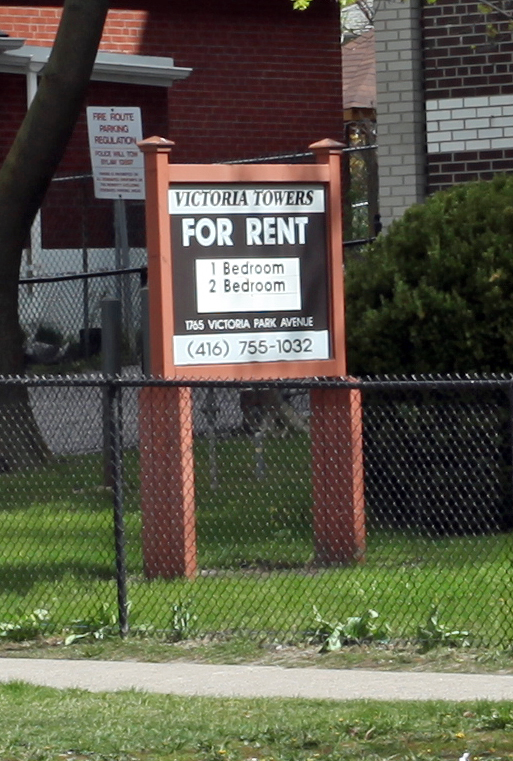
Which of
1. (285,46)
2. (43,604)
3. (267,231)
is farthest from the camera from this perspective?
(285,46)

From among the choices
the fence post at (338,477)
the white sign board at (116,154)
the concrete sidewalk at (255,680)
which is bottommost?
the concrete sidewalk at (255,680)

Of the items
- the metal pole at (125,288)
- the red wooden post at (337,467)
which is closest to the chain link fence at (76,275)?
the metal pole at (125,288)

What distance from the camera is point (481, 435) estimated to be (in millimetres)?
10102

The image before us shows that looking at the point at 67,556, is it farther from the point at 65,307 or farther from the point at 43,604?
the point at 65,307

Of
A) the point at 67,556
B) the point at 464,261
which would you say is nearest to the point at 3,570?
the point at 67,556

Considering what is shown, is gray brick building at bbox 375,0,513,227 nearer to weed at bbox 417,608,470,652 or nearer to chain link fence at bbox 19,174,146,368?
chain link fence at bbox 19,174,146,368

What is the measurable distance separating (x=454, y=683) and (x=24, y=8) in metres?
19.4

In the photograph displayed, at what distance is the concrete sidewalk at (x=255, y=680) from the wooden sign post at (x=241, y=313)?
1764mm

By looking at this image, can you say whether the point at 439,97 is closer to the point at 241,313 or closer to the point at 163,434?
the point at 241,313

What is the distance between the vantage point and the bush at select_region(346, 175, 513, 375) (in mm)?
10094

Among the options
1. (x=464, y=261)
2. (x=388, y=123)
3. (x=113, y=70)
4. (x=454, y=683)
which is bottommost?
(x=454, y=683)

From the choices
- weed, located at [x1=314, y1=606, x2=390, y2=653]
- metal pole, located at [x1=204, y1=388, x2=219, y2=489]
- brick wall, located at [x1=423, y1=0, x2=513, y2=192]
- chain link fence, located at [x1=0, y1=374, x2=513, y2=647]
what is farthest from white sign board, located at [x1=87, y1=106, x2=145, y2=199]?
weed, located at [x1=314, y1=606, x2=390, y2=653]

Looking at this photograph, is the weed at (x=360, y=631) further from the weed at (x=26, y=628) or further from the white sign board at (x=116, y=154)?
the white sign board at (x=116, y=154)

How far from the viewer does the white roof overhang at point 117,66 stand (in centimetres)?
2255
